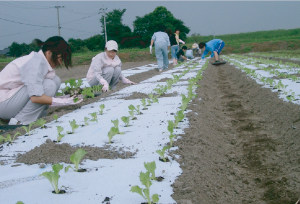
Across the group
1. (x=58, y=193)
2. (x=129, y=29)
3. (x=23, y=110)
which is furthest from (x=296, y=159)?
(x=129, y=29)

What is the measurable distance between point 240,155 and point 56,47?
92.5 inches

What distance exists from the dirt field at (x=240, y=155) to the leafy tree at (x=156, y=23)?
4243 centimetres

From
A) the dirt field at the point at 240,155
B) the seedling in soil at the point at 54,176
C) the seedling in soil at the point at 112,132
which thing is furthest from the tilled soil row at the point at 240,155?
the seedling in soil at the point at 54,176

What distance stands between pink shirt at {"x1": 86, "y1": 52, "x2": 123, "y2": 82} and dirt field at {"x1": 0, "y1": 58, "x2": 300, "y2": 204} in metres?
2.06

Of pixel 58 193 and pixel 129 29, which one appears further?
pixel 129 29

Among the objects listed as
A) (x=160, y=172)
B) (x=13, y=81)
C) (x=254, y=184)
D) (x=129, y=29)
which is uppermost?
(x=129, y=29)

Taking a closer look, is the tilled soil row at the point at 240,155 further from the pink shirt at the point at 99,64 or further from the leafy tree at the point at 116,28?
the leafy tree at the point at 116,28

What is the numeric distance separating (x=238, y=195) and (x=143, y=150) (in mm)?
761

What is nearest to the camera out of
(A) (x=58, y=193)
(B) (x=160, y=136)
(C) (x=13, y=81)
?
(A) (x=58, y=193)

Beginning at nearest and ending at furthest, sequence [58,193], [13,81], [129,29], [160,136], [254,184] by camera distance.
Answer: [58,193], [254,184], [160,136], [13,81], [129,29]

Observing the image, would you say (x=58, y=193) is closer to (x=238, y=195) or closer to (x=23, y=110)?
(x=238, y=195)

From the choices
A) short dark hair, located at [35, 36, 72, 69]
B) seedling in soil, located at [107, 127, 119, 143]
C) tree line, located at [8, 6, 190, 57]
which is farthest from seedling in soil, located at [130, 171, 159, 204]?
tree line, located at [8, 6, 190, 57]

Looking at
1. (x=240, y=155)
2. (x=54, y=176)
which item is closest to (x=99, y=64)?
(x=240, y=155)

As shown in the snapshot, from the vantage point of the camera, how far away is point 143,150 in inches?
84.0
